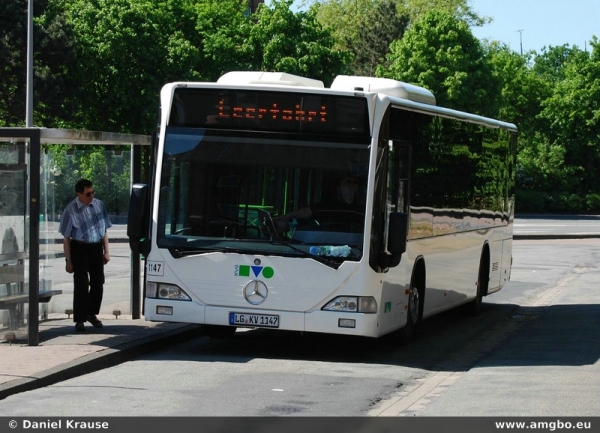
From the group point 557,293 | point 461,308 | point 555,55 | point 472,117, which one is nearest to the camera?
point 472,117

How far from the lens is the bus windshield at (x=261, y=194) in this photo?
1225 centimetres

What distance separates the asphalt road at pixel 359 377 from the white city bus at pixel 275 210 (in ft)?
1.82

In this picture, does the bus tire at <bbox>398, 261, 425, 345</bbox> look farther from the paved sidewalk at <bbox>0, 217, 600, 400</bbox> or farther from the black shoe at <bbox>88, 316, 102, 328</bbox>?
the black shoe at <bbox>88, 316, 102, 328</bbox>

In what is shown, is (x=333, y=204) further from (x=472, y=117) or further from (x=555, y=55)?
(x=555, y=55)

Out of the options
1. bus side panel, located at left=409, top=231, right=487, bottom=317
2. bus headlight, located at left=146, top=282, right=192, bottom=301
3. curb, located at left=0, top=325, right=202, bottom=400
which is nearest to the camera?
curb, located at left=0, top=325, right=202, bottom=400

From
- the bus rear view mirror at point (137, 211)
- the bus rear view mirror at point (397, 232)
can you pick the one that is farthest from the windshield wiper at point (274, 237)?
the bus rear view mirror at point (137, 211)

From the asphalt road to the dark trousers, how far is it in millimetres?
1155

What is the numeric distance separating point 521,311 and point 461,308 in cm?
138

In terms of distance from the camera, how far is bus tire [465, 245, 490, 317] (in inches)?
723

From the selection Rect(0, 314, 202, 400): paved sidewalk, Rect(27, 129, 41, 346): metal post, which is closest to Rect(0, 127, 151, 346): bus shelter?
Rect(27, 129, 41, 346): metal post

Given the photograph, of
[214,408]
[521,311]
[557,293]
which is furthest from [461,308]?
[214,408]

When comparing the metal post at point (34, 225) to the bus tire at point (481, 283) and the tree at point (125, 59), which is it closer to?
the bus tire at point (481, 283)

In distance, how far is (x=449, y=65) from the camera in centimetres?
7394

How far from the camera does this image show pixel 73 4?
60000 millimetres
